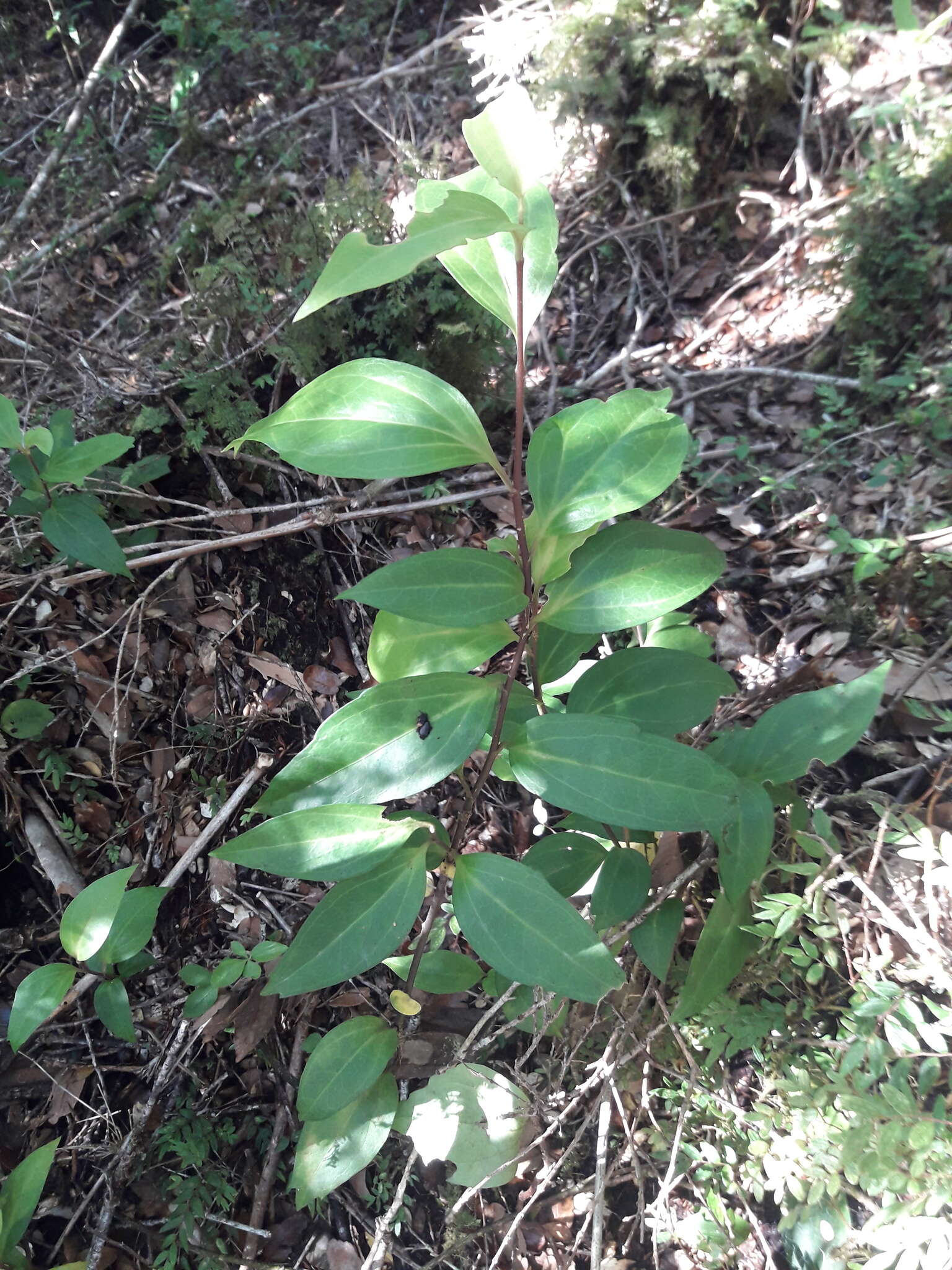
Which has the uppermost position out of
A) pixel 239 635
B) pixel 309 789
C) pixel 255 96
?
pixel 255 96

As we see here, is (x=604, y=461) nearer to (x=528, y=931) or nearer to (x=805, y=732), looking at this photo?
(x=805, y=732)

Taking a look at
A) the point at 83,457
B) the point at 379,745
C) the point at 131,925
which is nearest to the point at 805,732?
the point at 379,745

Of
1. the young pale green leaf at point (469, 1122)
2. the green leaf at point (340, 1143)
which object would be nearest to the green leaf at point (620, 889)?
the young pale green leaf at point (469, 1122)

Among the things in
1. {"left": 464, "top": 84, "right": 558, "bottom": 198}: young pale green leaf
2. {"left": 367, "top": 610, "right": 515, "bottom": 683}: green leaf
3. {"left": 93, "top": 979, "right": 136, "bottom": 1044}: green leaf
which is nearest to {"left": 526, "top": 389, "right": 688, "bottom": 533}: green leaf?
{"left": 367, "top": 610, "right": 515, "bottom": 683}: green leaf

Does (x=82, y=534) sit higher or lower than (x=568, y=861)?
higher

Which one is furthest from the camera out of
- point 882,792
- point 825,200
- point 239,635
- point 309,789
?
point 825,200

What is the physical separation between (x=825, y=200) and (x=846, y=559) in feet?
5.63

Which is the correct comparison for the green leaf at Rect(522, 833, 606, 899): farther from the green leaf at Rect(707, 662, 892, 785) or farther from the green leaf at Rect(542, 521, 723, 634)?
the green leaf at Rect(542, 521, 723, 634)

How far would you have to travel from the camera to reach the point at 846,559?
222 cm

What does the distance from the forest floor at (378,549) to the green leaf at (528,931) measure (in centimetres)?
43

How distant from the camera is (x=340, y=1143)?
1.29 m

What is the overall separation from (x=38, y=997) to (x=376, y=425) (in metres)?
1.22

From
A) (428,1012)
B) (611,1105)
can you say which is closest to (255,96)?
(428,1012)

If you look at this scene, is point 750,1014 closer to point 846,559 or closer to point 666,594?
point 666,594
